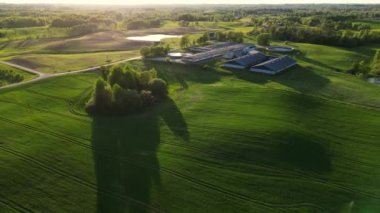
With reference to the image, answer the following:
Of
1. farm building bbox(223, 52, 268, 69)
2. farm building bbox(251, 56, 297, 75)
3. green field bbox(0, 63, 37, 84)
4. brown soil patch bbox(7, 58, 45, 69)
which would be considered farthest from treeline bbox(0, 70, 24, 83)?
farm building bbox(251, 56, 297, 75)

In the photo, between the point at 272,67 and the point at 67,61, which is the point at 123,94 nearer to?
the point at 272,67

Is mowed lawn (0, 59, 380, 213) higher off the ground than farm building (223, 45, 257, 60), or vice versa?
farm building (223, 45, 257, 60)

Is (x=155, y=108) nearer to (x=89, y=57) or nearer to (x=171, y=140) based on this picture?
(x=171, y=140)

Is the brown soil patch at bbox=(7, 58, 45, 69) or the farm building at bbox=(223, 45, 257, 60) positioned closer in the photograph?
the brown soil patch at bbox=(7, 58, 45, 69)

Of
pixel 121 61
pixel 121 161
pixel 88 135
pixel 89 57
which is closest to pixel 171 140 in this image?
pixel 121 161

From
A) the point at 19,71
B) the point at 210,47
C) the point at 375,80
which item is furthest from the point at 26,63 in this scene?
the point at 375,80

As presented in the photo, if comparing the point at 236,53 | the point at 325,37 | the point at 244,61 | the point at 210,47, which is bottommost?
the point at 244,61

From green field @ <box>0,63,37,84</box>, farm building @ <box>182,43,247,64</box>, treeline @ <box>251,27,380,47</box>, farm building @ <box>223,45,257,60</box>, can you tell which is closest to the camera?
green field @ <box>0,63,37,84</box>

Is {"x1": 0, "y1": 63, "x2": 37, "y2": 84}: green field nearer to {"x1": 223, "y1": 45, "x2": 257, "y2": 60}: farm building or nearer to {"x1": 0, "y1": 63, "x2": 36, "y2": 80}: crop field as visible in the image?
{"x1": 0, "y1": 63, "x2": 36, "y2": 80}: crop field
